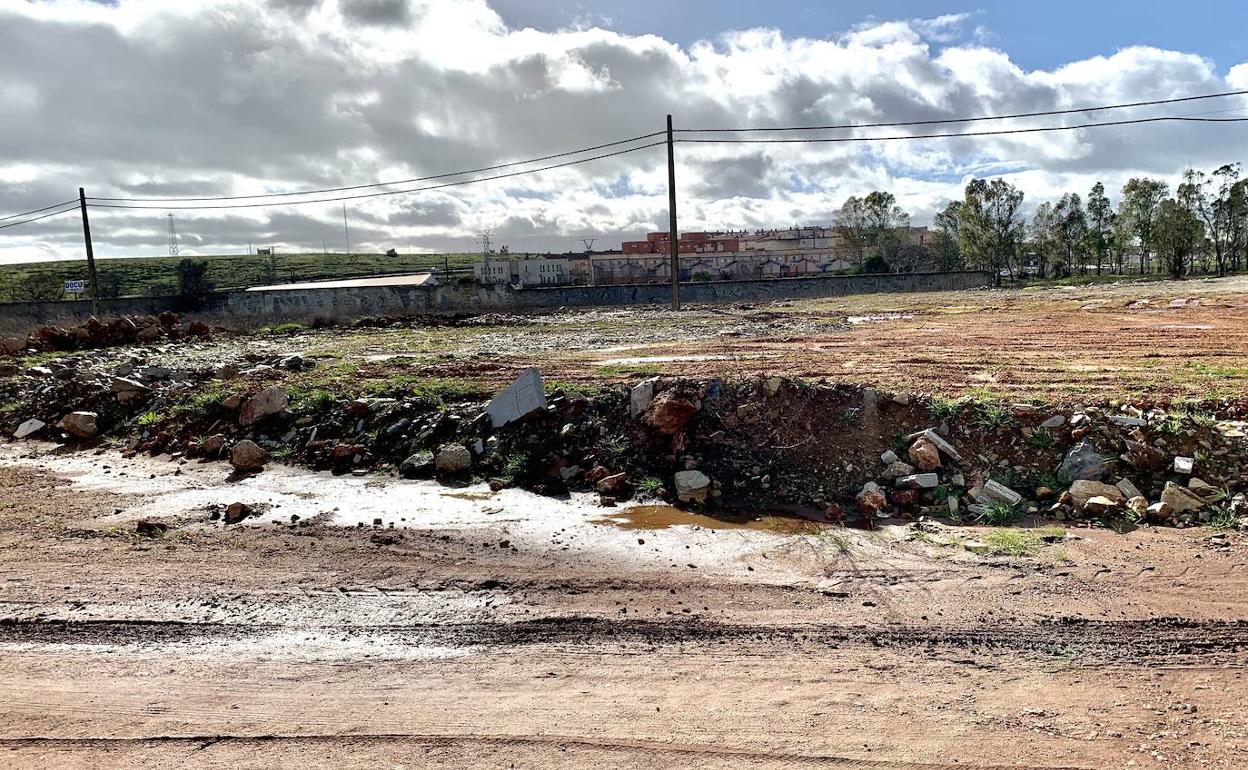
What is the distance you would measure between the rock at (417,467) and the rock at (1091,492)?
669 centimetres

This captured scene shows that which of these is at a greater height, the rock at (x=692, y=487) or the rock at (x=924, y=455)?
the rock at (x=924, y=455)

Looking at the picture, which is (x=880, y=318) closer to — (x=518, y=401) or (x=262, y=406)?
(x=518, y=401)

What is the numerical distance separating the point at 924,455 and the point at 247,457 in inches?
314

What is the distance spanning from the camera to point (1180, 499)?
6.14 metres

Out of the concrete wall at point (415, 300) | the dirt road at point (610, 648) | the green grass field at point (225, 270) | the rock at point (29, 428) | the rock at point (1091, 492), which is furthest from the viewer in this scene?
the green grass field at point (225, 270)

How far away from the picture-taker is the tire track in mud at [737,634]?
414 cm

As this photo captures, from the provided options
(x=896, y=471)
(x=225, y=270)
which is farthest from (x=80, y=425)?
(x=225, y=270)

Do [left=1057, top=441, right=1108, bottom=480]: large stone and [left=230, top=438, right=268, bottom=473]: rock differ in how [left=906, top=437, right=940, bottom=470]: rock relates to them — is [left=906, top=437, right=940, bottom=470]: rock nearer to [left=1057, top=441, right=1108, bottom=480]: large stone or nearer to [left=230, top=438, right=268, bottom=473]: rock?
[left=1057, top=441, right=1108, bottom=480]: large stone

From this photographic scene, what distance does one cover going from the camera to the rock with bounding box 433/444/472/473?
8.36m

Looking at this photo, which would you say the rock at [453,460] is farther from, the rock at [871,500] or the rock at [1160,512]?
the rock at [1160,512]

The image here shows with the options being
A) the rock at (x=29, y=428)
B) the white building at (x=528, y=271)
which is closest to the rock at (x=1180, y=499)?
the rock at (x=29, y=428)

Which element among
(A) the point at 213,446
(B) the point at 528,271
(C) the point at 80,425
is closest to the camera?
(A) the point at 213,446

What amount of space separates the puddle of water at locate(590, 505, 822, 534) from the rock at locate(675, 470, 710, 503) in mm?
220

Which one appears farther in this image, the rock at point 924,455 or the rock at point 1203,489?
the rock at point 924,455
